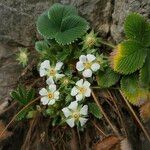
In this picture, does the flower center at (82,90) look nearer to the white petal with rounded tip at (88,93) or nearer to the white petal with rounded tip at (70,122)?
the white petal with rounded tip at (88,93)

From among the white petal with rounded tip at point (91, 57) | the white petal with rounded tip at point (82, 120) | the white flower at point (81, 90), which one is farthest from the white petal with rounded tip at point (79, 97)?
the white petal with rounded tip at point (91, 57)

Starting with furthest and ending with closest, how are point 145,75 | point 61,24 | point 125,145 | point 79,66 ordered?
point 61,24
point 79,66
point 145,75
point 125,145

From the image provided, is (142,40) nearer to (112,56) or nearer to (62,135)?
(112,56)

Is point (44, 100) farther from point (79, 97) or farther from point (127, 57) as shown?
point (127, 57)

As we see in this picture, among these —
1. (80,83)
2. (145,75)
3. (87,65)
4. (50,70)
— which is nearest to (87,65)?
(87,65)

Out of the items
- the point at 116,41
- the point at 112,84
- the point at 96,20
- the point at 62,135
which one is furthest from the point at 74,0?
the point at 62,135

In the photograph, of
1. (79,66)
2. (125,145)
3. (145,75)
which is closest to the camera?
(125,145)

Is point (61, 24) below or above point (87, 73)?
above
